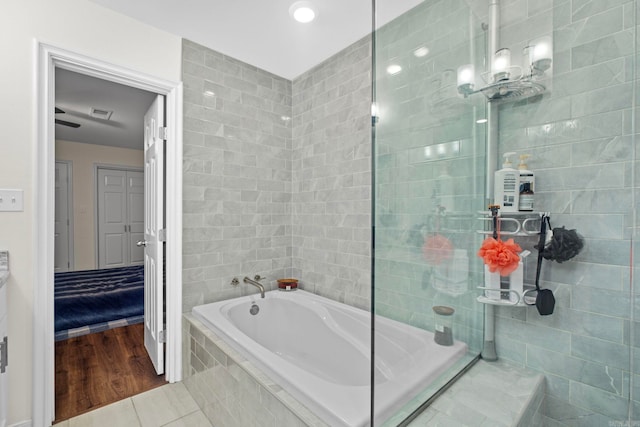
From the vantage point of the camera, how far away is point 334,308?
7.27 ft

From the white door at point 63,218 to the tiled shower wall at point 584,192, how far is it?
6523 mm

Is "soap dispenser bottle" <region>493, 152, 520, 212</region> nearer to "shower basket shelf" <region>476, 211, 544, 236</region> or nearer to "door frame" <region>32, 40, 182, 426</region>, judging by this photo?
"shower basket shelf" <region>476, 211, 544, 236</region>

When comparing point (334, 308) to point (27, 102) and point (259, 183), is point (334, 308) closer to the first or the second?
point (259, 183)

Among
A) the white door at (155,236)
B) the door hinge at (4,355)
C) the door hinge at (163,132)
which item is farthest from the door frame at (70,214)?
the door hinge at (4,355)

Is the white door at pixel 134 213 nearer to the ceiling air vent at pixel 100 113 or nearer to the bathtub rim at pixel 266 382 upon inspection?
the ceiling air vent at pixel 100 113

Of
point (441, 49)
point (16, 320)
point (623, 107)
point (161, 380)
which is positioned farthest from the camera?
point (161, 380)

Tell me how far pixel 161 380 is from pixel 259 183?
5.45 feet

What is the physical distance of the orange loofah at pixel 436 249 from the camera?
1142 millimetres

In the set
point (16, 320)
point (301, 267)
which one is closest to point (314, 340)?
point (301, 267)

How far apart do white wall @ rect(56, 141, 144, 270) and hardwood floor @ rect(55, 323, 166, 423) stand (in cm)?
330

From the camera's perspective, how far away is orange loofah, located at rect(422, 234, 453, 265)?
3.75ft

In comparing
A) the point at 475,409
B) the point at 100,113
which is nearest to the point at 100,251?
the point at 100,113

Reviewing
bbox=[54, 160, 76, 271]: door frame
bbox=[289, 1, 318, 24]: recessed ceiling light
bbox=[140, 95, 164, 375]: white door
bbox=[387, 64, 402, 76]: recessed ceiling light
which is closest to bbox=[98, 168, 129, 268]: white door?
bbox=[54, 160, 76, 271]: door frame

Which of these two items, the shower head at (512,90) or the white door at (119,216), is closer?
the shower head at (512,90)
